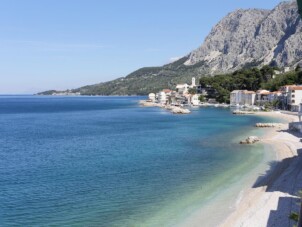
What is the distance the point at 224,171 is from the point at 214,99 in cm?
13367

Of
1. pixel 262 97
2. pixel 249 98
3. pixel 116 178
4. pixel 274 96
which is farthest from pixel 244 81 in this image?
pixel 116 178

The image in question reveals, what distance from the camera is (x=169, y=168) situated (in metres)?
35.8

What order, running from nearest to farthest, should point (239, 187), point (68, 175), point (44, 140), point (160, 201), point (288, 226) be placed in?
point (288, 226) < point (160, 201) < point (239, 187) < point (68, 175) < point (44, 140)

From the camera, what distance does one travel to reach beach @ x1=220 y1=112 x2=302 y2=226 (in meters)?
21.3

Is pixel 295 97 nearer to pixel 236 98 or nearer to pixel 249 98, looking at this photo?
pixel 249 98

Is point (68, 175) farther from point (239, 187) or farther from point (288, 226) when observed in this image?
point (288, 226)

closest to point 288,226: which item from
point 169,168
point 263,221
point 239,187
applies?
point 263,221

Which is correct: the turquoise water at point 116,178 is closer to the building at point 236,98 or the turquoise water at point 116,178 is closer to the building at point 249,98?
the building at point 249,98

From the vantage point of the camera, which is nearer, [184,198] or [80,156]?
[184,198]

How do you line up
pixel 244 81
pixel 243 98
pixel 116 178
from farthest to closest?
pixel 244 81 → pixel 243 98 → pixel 116 178

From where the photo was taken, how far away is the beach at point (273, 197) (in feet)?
69.8

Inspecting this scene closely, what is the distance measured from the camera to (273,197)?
2505 cm

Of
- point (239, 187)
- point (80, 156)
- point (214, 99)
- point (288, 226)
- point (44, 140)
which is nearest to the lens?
point (288, 226)

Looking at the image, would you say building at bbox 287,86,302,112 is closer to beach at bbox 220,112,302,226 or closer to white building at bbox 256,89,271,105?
white building at bbox 256,89,271,105
